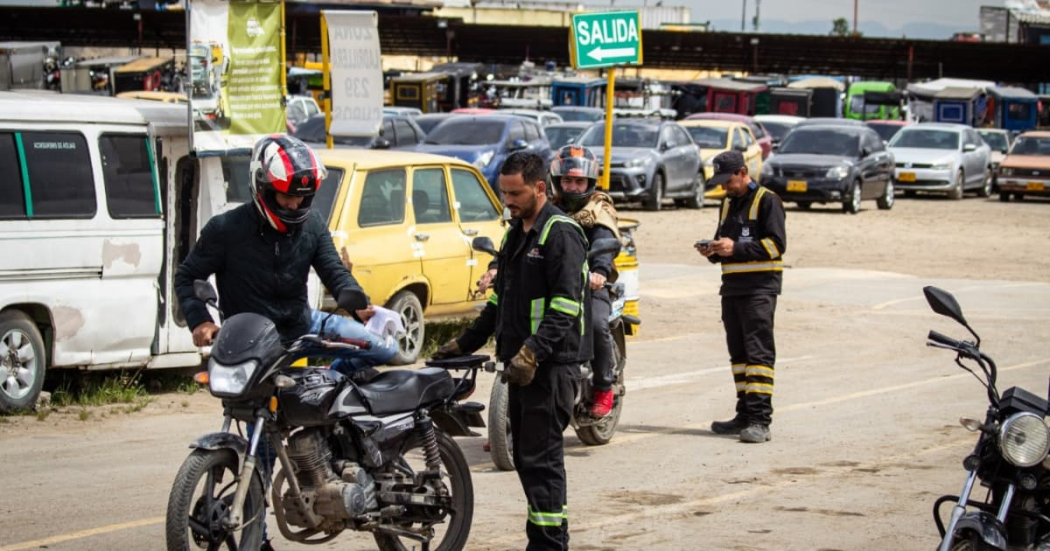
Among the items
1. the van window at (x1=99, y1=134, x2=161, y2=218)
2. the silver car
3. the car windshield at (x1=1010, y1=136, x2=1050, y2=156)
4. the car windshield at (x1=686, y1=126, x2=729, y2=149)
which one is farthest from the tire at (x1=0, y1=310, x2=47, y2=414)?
the car windshield at (x1=1010, y1=136, x2=1050, y2=156)

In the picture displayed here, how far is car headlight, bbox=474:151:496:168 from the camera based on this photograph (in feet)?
84.8

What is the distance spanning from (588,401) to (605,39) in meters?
8.13

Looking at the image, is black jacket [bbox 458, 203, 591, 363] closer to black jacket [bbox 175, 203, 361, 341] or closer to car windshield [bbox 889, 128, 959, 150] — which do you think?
black jacket [bbox 175, 203, 361, 341]

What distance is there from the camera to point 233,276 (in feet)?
21.3

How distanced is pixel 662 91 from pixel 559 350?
148ft

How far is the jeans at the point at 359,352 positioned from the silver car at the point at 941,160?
1219 inches

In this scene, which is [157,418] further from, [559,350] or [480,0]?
[480,0]

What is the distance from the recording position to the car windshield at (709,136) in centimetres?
3403

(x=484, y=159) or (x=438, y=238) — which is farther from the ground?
(x=438, y=238)

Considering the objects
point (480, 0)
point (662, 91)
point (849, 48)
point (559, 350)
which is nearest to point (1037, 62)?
point (849, 48)

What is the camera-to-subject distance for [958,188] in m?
36.8

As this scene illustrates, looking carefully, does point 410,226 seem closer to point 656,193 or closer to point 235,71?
point 235,71

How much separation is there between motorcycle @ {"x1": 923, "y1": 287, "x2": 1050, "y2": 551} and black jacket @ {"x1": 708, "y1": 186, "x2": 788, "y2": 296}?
427 cm

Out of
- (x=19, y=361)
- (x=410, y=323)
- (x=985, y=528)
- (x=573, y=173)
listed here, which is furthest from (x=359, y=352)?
(x=410, y=323)
